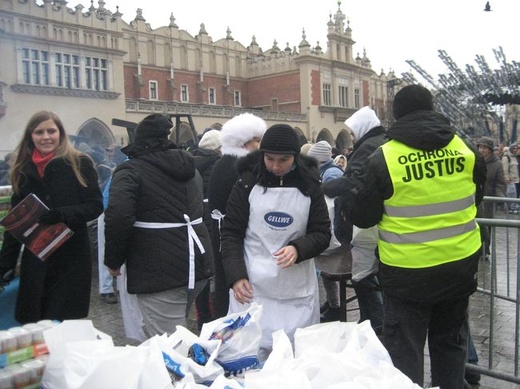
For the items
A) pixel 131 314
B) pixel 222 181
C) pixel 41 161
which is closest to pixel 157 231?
pixel 131 314

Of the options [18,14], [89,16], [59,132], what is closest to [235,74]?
[89,16]

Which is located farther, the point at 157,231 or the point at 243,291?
the point at 157,231

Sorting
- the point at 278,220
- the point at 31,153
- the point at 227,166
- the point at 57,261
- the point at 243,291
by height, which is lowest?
the point at 243,291

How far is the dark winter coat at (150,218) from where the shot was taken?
Answer: 3.14 meters

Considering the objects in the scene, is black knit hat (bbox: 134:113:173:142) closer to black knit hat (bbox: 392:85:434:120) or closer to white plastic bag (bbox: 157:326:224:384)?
black knit hat (bbox: 392:85:434:120)

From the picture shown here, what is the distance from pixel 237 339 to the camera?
2084 millimetres

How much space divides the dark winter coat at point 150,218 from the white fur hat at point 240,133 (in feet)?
3.12

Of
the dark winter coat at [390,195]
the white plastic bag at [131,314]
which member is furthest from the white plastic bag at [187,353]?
the white plastic bag at [131,314]

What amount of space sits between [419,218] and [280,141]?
839 millimetres

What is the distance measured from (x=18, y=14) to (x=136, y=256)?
1207 inches

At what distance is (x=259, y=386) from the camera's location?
170cm

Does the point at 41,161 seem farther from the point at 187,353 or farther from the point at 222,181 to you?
the point at 187,353

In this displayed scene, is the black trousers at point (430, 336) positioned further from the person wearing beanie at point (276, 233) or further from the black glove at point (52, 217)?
the black glove at point (52, 217)

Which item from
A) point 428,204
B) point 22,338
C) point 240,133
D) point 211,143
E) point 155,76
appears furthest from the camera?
point 155,76
